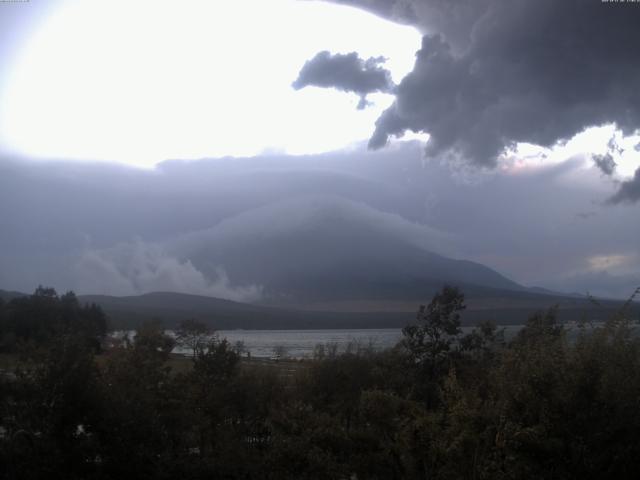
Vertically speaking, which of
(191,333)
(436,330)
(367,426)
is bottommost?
(367,426)

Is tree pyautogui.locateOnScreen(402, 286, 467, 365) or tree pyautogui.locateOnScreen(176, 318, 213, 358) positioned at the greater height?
tree pyautogui.locateOnScreen(402, 286, 467, 365)

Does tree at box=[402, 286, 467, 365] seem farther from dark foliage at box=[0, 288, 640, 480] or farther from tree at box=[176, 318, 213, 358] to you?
tree at box=[176, 318, 213, 358]

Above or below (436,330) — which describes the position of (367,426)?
below

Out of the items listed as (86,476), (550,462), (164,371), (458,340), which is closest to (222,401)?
(164,371)

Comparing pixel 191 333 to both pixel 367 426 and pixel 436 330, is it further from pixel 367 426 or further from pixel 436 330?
pixel 367 426

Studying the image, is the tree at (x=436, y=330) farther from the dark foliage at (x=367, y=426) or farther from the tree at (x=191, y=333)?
the tree at (x=191, y=333)


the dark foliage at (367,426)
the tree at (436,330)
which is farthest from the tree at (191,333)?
the dark foliage at (367,426)

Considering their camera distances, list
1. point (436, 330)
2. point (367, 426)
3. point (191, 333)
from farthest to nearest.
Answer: point (191, 333) < point (436, 330) < point (367, 426)

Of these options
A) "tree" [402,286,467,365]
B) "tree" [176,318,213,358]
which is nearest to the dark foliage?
"tree" [402,286,467,365]

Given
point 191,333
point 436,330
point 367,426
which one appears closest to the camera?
point 367,426

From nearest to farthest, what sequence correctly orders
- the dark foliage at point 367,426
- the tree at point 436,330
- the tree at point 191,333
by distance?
the dark foliage at point 367,426, the tree at point 436,330, the tree at point 191,333

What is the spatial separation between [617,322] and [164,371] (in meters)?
18.1

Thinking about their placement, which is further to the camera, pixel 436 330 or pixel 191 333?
pixel 191 333

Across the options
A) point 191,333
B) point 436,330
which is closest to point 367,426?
point 436,330
